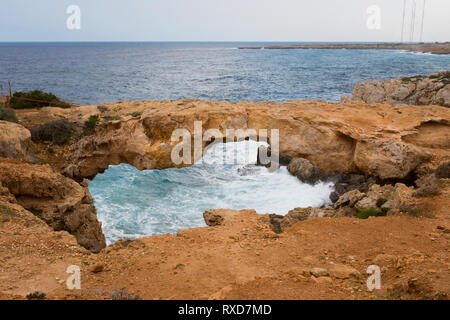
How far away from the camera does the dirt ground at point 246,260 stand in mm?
6570

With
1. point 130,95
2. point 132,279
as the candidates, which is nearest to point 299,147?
→ point 132,279

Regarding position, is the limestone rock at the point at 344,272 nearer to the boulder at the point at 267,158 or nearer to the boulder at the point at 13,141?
the boulder at the point at 13,141

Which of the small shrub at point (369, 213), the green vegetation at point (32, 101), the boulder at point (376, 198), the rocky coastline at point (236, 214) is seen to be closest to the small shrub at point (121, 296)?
the rocky coastline at point (236, 214)

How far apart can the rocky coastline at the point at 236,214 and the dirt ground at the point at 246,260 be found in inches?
1.6

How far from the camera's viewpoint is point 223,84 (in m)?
61.0

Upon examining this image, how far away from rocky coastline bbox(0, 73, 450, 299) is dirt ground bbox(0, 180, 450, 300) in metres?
0.04

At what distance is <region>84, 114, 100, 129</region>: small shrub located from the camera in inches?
611

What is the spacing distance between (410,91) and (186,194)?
28.0 m

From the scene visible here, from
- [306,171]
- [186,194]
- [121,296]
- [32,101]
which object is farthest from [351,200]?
[32,101]

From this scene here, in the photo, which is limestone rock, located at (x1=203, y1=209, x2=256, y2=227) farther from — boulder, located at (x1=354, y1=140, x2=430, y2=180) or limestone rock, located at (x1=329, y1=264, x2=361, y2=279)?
boulder, located at (x1=354, y1=140, x2=430, y2=180)

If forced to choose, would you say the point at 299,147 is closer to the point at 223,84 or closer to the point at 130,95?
the point at 130,95

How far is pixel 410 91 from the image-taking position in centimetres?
3672

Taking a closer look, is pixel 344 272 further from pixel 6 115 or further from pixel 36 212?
pixel 6 115
